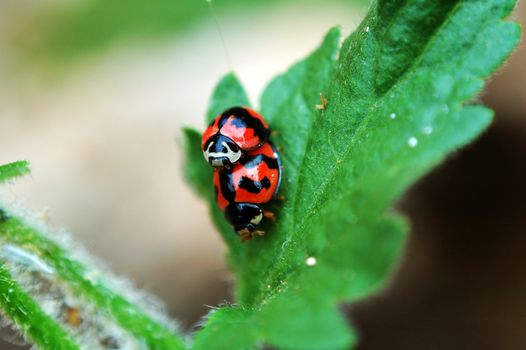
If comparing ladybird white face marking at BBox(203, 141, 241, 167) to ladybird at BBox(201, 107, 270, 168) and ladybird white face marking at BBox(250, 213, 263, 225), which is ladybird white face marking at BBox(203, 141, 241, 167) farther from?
ladybird white face marking at BBox(250, 213, 263, 225)

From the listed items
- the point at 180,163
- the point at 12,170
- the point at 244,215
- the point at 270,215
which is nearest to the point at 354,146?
the point at 270,215

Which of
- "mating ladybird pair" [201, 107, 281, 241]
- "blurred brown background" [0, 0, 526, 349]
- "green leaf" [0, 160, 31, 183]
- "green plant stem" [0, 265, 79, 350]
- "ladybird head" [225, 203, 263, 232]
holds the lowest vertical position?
"green plant stem" [0, 265, 79, 350]

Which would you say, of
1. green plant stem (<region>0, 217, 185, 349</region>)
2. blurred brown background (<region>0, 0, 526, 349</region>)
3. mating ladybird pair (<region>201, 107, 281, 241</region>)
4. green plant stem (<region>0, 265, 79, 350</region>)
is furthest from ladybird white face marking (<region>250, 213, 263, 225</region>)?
blurred brown background (<region>0, 0, 526, 349</region>)

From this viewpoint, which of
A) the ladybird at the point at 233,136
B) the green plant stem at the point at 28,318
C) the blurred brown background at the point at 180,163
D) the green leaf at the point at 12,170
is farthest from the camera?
the blurred brown background at the point at 180,163

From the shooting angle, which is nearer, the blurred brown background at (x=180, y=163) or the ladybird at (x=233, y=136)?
the ladybird at (x=233, y=136)

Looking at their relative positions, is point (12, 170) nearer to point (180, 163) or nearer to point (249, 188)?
point (249, 188)

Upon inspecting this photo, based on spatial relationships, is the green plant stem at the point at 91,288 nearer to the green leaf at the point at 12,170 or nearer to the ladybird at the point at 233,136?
the green leaf at the point at 12,170

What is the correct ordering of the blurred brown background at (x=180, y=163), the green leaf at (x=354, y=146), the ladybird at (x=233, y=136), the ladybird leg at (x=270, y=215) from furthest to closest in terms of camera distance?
the blurred brown background at (x=180, y=163)
the ladybird at (x=233, y=136)
the ladybird leg at (x=270, y=215)
the green leaf at (x=354, y=146)

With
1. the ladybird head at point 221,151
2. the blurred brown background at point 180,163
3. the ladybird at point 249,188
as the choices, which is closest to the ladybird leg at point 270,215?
the ladybird at point 249,188
